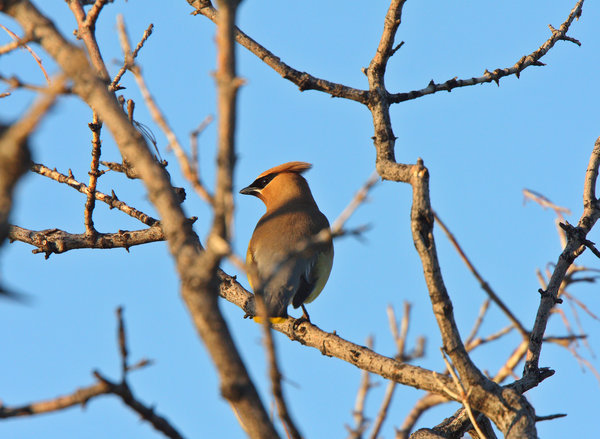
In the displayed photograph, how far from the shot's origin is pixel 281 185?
6.54 meters

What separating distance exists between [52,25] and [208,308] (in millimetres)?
955

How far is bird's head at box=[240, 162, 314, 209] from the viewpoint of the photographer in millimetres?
6418

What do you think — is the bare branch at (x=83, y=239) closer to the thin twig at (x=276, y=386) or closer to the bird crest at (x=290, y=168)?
the bird crest at (x=290, y=168)

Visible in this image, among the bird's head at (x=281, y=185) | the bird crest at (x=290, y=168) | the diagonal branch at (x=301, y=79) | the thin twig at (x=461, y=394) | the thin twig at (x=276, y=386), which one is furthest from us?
the bird crest at (x=290, y=168)

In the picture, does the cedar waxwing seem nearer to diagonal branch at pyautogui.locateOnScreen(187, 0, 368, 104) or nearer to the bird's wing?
the bird's wing

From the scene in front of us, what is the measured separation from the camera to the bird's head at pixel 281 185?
21.1 ft

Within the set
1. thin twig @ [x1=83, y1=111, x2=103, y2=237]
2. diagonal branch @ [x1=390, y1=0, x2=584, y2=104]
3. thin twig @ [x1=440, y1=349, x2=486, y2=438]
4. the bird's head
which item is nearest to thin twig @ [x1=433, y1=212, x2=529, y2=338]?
thin twig @ [x1=440, y1=349, x2=486, y2=438]

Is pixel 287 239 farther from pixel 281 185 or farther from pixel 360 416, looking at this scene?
pixel 360 416

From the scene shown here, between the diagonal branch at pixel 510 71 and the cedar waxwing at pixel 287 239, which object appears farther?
the cedar waxwing at pixel 287 239

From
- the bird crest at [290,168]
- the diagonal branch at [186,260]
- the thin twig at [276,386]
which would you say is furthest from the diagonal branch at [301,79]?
the bird crest at [290,168]

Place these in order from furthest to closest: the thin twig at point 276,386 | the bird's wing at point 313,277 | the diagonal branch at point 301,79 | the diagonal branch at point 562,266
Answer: the bird's wing at point 313,277, the diagonal branch at point 301,79, the diagonal branch at point 562,266, the thin twig at point 276,386

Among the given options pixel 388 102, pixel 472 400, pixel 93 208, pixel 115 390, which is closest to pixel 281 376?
pixel 115 390

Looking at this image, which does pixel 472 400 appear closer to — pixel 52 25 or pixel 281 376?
pixel 281 376

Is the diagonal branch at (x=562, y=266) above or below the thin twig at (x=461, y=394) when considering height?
above
